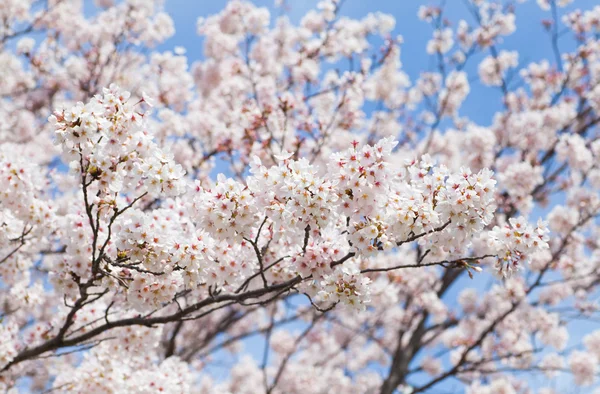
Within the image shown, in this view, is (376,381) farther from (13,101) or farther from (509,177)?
(13,101)

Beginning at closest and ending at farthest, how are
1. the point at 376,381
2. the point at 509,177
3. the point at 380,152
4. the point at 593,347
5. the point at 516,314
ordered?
the point at 380,152 < the point at 509,177 < the point at 516,314 < the point at 593,347 < the point at 376,381

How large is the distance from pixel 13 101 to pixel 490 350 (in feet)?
38.7

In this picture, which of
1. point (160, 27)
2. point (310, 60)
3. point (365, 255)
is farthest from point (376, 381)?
point (365, 255)

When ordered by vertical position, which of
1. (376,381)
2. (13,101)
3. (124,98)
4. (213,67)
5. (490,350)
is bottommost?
(124,98)

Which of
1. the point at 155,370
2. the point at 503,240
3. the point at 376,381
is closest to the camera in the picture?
the point at 503,240

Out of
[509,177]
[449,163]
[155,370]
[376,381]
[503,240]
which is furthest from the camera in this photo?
[376,381]

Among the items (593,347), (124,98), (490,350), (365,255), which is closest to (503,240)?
(365,255)

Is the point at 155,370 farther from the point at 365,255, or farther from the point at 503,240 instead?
the point at 503,240

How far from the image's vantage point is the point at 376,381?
45.8 ft

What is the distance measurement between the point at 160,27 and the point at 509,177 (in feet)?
27.6

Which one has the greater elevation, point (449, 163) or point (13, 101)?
point (13, 101)

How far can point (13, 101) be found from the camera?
1145 centimetres

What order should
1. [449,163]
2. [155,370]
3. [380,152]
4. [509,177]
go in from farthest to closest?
[449,163]
[509,177]
[155,370]
[380,152]

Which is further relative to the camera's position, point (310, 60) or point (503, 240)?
point (310, 60)
